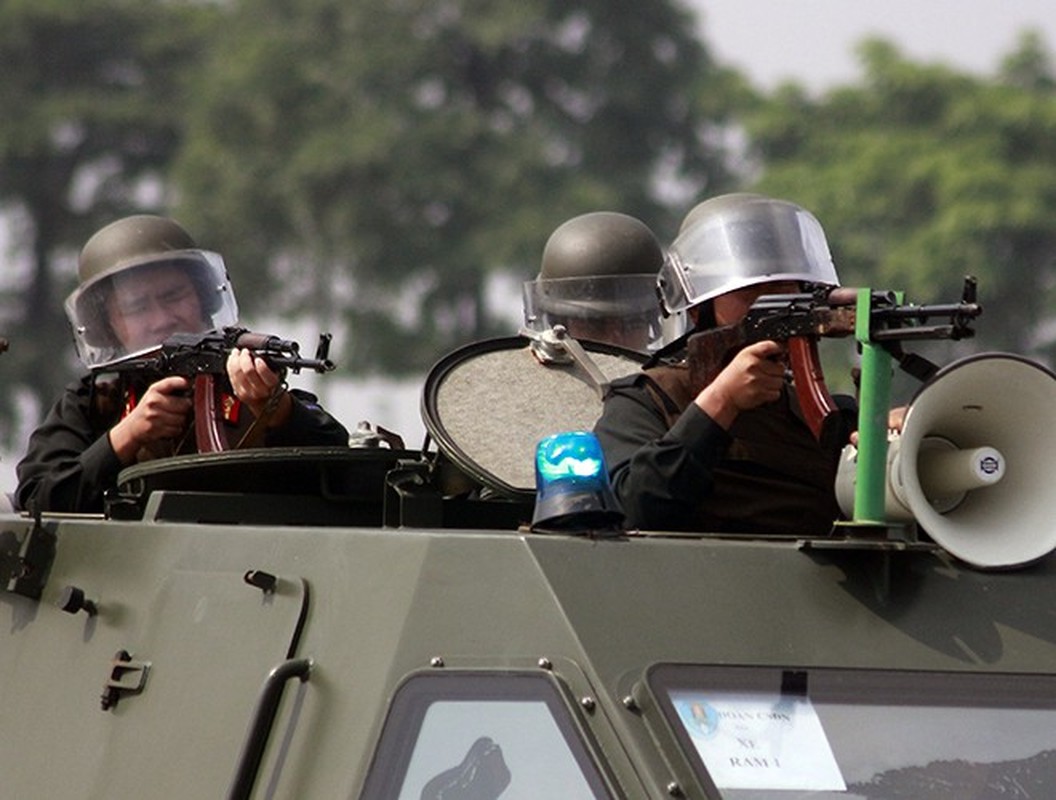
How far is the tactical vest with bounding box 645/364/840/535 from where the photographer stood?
5965 mm

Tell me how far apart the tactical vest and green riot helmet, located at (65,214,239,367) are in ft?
6.11

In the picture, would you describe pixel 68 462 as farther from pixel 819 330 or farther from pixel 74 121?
pixel 74 121

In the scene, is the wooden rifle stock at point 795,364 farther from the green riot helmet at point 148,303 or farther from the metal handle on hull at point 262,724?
the green riot helmet at point 148,303

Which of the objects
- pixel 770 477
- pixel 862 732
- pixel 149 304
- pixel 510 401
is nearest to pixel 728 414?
pixel 770 477

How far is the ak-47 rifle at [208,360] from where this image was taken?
664 centimetres

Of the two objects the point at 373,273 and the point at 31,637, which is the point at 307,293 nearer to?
the point at 373,273

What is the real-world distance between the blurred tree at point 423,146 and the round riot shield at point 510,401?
27.0m

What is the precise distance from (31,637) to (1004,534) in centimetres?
208

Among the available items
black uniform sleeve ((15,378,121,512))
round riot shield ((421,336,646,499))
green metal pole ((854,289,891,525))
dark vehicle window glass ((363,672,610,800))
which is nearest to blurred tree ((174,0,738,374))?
black uniform sleeve ((15,378,121,512))

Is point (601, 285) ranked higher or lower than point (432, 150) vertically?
lower

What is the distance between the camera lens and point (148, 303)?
24.8ft

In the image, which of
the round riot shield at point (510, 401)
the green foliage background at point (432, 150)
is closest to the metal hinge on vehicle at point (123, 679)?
the round riot shield at point (510, 401)

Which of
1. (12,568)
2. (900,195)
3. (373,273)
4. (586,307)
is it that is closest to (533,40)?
(373,273)

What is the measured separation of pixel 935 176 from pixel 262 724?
28.3 m
